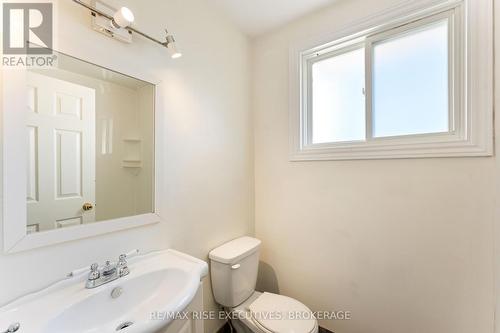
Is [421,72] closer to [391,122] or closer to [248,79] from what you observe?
[391,122]

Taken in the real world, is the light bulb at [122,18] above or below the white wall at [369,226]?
above

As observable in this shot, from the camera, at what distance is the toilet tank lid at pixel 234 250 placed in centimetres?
141

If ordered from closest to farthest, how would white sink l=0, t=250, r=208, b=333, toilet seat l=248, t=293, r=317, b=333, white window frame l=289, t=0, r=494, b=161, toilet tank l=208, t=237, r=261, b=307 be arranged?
white sink l=0, t=250, r=208, b=333 < white window frame l=289, t=0, r=494, b=161 < toilet seat l=248, t=293, r=317, b=333 < toilet tank l=208, t=237, r=261, b=307

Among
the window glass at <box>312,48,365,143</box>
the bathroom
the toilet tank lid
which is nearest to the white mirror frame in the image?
the bathroom

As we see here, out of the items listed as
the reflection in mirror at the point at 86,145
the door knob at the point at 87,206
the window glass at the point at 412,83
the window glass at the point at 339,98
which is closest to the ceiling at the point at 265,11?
the window glass at the point at 339,98

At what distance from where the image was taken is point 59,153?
88 centimetres

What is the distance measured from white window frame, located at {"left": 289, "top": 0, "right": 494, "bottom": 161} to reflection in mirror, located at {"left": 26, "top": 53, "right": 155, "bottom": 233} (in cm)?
112

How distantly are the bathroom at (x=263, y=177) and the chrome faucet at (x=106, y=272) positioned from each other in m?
0.02

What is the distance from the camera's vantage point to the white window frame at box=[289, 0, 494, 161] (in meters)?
1.07

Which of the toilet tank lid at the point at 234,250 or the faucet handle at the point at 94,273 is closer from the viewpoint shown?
the faucet handle at the point at 94,273

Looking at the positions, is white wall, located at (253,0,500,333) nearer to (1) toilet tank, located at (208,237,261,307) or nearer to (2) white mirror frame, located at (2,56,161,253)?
(1) toilet tank, located at (208,237,261,307)

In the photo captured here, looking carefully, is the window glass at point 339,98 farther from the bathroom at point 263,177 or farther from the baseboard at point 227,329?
the baseboard at point 227,329

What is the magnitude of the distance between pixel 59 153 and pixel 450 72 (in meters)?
1.93

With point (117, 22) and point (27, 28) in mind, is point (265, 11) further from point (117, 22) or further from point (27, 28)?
point (27, 28)
